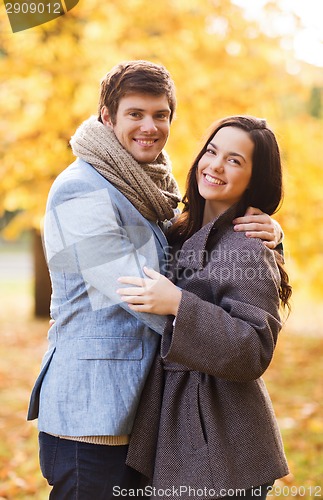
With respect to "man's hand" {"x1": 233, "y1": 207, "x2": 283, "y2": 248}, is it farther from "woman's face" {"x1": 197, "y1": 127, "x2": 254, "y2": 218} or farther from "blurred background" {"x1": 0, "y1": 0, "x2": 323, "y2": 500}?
"blurred background" {"x1": 0, "y1": 0, "x2": 323, "y2": 500}

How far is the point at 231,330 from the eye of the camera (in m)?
2.01

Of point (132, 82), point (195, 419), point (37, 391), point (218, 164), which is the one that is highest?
point (132, 82)

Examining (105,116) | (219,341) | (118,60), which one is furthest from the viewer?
(118,60)

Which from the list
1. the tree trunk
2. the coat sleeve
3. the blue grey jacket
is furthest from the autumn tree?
the tree trunk

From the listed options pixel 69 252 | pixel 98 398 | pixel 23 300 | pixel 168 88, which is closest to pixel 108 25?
pixel 168 88

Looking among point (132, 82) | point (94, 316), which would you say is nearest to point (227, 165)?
point (132, 82)

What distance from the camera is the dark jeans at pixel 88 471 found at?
2154 millimetres

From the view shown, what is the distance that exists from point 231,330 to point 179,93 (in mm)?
3326

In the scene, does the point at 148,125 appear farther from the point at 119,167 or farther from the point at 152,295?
the point at 152,295

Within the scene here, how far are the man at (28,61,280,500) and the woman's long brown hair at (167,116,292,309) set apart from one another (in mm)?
108

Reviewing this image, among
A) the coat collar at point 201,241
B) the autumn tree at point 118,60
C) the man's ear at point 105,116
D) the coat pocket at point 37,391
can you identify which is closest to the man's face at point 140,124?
the man's ear at point 105,116

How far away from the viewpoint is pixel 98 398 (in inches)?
84.2

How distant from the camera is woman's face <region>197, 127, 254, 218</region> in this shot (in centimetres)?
226

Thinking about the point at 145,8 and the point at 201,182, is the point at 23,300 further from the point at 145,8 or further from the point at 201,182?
the point at 201,182
